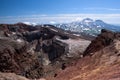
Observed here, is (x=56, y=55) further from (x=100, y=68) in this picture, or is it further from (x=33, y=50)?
(x=100, y=68)

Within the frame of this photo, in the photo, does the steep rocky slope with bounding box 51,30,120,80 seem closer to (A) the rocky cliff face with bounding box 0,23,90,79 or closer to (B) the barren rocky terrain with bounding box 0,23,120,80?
(B) the barren rocky terrain with bounding box 0,23,120,80

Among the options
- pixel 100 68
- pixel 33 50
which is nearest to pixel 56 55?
pixel 33 50

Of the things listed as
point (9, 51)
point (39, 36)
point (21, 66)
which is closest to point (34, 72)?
point (21, 66)

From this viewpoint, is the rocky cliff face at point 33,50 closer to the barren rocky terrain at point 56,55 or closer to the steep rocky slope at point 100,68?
the barren rocky terrain at point 56,55

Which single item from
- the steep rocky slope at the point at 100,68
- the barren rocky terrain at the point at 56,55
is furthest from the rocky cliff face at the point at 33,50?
the steep rocky slope at the point at 100,68

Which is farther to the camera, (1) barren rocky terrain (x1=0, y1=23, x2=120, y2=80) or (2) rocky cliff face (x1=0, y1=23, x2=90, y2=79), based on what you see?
(2) rocky cliff face (x1=0, y1=23, x2=90, y2=79)

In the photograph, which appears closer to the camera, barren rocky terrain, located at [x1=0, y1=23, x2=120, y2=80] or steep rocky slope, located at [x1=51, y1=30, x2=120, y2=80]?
steep rocky slope, located at [x1=51, y1=30, x2=120, y2=80]

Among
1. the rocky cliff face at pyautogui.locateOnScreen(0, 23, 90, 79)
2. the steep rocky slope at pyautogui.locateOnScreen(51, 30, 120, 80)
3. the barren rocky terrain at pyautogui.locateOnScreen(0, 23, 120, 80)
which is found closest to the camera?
the steep rocky slope at pyautogui.locateOnScreen(51, 30, 120, 80)

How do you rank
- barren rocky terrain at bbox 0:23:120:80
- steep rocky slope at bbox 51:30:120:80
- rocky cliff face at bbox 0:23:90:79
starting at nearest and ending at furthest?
steep rocky slope at bbox 51:30:120:80 < barren rocky terrain at bbox 0:23:120:80 < rocky cliff face at bbox 0:23:90:79

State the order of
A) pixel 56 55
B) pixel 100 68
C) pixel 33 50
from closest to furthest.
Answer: pixel 100 68 < pixel 56 55 < pixel 33 50

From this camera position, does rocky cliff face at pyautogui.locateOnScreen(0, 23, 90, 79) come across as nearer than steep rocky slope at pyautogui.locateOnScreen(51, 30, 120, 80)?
No

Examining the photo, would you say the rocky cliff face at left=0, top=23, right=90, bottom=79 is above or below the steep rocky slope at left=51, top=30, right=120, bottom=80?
below

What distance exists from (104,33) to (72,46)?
147 feet

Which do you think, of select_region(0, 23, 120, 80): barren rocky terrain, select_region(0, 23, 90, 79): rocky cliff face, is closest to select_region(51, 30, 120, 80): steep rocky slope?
select_region(0, 23, 120, 80): barren rocky terrain
